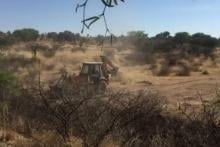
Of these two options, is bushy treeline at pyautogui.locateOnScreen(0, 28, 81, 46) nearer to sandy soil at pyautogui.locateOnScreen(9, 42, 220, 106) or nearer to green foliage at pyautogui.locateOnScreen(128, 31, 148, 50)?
sandy soil at pyautogui.locateOnScreen(9, 42, 220, 106)

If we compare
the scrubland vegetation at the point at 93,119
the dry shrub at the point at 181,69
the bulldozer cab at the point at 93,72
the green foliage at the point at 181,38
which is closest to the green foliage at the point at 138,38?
the green foliage at the point at 181,38

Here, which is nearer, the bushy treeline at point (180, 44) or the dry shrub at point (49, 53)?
the dry shrub at point (49, 53)

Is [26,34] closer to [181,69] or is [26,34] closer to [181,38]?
[181,38]

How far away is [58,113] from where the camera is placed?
12.6 metres

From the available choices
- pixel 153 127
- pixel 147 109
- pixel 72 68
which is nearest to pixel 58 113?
pixel 147 109

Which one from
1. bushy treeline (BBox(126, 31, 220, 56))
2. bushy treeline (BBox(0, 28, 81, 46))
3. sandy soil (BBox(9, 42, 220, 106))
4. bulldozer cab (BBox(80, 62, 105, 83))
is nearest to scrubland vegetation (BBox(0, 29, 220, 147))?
sandy soil (BBox(9, 42, 220, 106))

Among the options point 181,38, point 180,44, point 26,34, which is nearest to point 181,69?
point 180,44

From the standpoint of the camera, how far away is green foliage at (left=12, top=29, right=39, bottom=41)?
8117 cm

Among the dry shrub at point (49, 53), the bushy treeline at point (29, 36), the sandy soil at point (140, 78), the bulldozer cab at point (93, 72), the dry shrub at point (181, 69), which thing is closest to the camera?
the sandy soil at point (140, 78)

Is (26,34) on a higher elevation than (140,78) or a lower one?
higher

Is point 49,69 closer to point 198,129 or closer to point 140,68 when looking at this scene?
point 140,68

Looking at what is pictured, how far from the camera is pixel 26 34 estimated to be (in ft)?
270

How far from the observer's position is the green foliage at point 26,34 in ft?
266

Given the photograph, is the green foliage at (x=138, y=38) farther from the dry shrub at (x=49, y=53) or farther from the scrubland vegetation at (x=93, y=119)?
the scrubland vegetation at (x=93, y=119)
